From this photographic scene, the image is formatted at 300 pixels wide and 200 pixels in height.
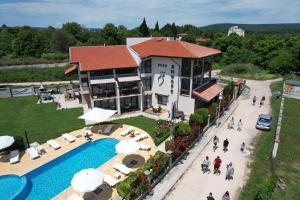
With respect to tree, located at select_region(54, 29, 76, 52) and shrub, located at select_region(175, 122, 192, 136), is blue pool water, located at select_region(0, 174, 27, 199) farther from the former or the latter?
tree, located at select_region(54, 29, 76, 52)

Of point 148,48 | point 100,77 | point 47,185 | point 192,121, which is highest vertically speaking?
point 148,48

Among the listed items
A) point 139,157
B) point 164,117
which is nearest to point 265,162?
point 139,157

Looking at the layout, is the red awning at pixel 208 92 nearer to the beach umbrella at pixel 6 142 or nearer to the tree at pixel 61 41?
the beach umbrella at pixel 6 142

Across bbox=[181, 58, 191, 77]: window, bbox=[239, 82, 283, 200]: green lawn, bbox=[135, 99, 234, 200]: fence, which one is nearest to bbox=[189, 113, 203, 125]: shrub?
bbox=[135, 99, 234, 200]: fence

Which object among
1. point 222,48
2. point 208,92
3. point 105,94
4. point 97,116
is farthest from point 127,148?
point 222,48

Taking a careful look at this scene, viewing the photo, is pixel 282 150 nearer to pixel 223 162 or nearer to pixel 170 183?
pixel 223 162

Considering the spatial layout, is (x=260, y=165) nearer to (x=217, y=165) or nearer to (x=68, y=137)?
(x=217, y=165)
